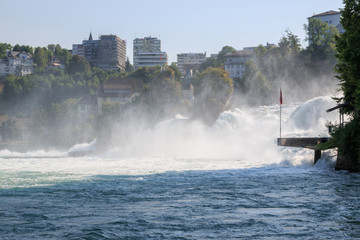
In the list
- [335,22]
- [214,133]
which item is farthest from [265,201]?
[335,22]

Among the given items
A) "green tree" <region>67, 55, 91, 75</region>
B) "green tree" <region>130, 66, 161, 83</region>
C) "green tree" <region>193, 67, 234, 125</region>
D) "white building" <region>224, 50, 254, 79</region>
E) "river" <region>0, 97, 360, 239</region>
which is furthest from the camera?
"green tree" <region>67, 55, 91, 75</region>

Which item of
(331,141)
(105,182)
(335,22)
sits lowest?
(105,182)

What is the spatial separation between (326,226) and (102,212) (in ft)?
22.9

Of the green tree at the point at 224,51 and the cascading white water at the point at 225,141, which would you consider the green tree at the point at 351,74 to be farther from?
the green tree at the point at 224,51

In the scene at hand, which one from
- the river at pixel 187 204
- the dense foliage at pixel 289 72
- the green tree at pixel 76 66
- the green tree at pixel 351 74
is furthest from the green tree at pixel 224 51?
the green tree at pixel 351 74

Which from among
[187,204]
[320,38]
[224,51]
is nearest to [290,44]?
[320,38]

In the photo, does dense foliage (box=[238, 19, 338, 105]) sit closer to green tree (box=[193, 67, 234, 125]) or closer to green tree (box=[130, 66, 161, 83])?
green tree (box=[193, 67, 234, 125])

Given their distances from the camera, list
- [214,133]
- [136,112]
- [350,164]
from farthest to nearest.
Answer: [136,112] < [214,133] < [350,164]

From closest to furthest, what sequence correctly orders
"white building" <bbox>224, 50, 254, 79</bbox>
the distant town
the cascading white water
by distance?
the cascading white water
the distant town
"white building" <bbox>224, 50, 254, 79</bbox>

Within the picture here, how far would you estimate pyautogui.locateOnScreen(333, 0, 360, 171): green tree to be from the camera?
97.3 ft

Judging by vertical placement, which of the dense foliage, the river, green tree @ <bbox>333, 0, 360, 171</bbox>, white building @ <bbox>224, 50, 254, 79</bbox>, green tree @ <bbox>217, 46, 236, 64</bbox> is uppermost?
green tree @ <bbox>217, 46, 236, 64</bbox>

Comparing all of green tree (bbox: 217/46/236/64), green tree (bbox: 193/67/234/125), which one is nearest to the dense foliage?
green tree (bbox: 193/67/234/125)

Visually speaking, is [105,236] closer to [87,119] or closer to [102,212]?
[102,212]

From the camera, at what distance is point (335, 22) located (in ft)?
487
